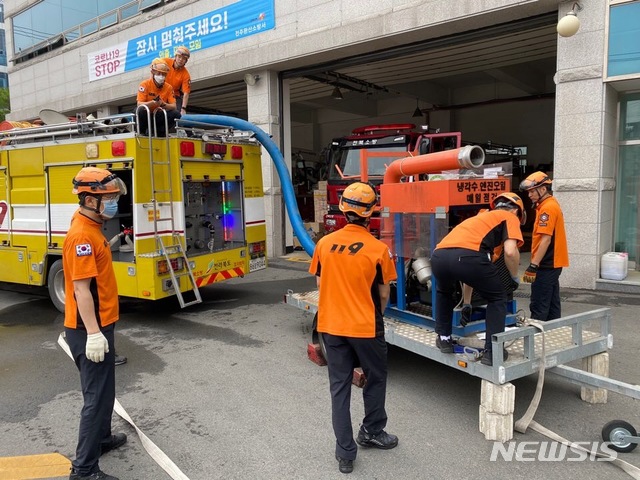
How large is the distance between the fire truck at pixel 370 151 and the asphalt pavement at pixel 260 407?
161 inches

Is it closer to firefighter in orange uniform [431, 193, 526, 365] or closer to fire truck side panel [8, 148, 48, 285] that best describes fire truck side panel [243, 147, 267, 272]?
fire truck side panel [8, 148, 48, 285]

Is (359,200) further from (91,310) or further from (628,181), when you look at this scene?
(628,181)

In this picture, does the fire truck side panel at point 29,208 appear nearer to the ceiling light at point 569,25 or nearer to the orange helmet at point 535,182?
the orange helmet at point 535,182

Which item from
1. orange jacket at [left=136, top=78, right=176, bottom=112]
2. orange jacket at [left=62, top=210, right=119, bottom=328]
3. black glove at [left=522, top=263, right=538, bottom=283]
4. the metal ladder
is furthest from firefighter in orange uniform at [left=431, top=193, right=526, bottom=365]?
orange jacket at [left=136, top=78, right=176, bottom=112]

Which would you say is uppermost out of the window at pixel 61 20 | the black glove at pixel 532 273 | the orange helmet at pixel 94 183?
the window at pixel 61 20

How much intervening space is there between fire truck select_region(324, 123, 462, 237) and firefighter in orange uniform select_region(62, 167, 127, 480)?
6.70m

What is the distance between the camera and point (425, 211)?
15.0 ft

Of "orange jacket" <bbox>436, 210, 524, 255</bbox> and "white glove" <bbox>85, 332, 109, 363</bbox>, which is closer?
"white glove" <bbox>85, 332, 109, 363</bbox>

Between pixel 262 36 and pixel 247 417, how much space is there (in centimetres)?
1025

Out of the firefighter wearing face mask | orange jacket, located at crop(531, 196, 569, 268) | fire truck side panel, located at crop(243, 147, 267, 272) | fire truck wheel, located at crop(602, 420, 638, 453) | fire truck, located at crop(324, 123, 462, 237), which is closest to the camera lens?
fire truck wheel, located at crop(602, 420, 638, 453)

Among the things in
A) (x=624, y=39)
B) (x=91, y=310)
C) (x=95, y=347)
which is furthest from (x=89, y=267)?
(x=624, y=39)

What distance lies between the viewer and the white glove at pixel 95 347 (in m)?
3.14

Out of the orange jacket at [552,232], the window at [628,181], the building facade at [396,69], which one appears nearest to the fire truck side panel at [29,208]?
the building facade at [396,69]

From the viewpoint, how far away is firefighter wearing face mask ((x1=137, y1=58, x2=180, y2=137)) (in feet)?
21.8
